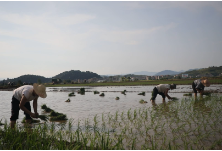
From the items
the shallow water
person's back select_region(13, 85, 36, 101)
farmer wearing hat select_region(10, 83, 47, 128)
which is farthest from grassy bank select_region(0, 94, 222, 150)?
the shallow water

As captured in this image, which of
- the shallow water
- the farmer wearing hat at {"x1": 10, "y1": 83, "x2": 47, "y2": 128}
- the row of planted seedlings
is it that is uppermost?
the farmer wearing hat at {"x1": 10, "y1": 83, "x2": 47, "y2": 128}

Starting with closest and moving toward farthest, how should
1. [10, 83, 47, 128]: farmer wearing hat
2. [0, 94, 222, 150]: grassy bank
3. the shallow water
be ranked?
[0, 94, 222, 150]: grassy bank, [10, 83, 47, 128]: farmer wearing hat, the shallow water

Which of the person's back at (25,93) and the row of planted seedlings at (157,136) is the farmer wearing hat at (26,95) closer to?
the person's back at (25,93)

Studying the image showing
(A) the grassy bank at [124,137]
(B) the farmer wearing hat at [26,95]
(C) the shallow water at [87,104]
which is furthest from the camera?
(C) the shallow water at [87,104]

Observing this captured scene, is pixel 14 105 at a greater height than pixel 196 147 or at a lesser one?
greater

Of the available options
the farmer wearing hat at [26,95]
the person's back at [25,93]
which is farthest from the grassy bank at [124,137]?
the person's back at [25,93]

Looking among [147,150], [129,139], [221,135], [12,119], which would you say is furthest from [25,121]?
[221,135]

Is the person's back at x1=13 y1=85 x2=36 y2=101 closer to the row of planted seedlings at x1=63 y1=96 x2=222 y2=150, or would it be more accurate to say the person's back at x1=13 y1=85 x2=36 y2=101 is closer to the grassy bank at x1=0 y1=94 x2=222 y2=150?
the grassy bank at x1=0 y1=94 x2=222 y2=150

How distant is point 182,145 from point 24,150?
3.49 meters

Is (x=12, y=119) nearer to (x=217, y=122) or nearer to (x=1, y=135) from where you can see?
(x=1, y=135)

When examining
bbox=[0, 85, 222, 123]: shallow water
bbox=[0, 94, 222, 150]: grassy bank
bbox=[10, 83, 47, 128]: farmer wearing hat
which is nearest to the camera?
bbox=[0, 94, 222, 150]: grassy bank

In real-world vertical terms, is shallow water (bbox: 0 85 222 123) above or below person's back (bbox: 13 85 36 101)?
below

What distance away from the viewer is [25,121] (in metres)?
7.54

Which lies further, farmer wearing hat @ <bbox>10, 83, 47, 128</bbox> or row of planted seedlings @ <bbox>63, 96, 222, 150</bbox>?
farmer wearing hat @ <bbox>10, 83, 47, 128</bbox>
